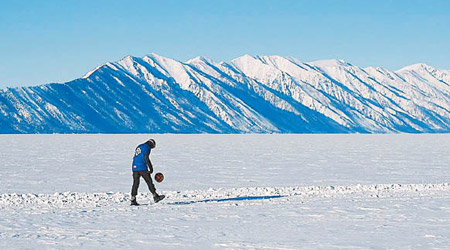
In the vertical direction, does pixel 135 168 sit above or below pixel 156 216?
above

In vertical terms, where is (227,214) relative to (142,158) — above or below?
below

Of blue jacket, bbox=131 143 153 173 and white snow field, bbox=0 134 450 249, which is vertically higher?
blue jacket, bbox=131 143 153 173

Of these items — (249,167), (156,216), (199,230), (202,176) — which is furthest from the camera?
(249,167)

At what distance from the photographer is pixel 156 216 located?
12.5 m

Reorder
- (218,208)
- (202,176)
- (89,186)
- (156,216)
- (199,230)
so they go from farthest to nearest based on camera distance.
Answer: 1. (202,176)
2. (89,186)
3. (218,208)
4. (156,216)
5. (199,230)

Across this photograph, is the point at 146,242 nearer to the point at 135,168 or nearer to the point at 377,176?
the point at 135,168

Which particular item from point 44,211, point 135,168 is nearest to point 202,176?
point 135,168

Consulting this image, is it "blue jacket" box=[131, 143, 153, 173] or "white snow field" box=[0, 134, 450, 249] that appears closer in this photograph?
"white snow field" box=[0, 134, 450, 249]

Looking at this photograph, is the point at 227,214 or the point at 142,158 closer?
the point at 227,214

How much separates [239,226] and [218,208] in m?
2.58

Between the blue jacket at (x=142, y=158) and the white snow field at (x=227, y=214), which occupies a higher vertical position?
the blue jacket at (x=142, y=158)

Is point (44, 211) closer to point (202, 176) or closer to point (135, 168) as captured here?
point (135, 168)

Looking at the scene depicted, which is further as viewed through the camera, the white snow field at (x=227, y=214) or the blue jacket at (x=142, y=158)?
the blue jacket at (x=142, y=158)

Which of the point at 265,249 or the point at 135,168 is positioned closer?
the point at 265,249
